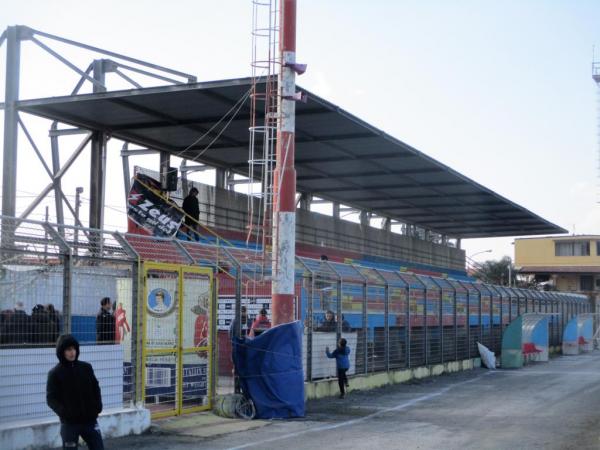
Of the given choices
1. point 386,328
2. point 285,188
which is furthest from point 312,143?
point 285,188

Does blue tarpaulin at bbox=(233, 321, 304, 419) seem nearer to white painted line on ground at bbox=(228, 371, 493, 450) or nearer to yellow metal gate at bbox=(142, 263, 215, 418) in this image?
yellow metal gate at bbox=(142, 263, 215, 418)

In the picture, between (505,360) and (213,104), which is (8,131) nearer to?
(213,104)

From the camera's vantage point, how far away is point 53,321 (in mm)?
11836

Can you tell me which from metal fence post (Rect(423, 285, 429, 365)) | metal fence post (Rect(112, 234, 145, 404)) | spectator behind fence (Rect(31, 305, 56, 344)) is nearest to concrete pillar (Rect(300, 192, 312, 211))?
metal fence post (Rect(423, 285, 429, 365))

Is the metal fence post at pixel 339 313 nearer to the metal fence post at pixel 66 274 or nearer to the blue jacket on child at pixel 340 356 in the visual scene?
the blue jacket on child at pixel 340 356

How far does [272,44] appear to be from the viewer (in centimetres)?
1720

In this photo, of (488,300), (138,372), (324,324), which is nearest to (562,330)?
(488,300)

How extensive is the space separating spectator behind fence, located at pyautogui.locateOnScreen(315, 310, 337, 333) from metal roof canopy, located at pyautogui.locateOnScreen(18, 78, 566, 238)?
5275 millimetres

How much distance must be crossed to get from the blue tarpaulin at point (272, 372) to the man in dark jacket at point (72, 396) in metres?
7.01

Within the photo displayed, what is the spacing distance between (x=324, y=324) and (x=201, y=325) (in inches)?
179

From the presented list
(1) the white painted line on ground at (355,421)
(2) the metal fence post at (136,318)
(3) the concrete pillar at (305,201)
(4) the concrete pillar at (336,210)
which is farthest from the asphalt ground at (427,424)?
(4) the concrete pillar at (336,210)

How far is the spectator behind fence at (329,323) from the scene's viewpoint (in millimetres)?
19252

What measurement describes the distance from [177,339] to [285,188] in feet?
11.7

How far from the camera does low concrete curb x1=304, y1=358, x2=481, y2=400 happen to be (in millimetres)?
18188
